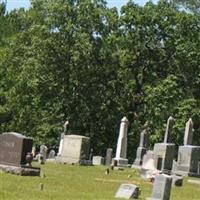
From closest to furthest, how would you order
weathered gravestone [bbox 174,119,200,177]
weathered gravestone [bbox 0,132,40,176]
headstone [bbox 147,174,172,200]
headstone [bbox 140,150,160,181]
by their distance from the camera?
headstone [bbox 147,174,172,200]
weathered gravestone [bbox 0,132,40,176]
headstone [bbox 140,150,160,181]
weathered gravestone [bbox 174,119,200,177]

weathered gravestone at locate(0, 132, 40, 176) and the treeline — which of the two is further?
the treeline


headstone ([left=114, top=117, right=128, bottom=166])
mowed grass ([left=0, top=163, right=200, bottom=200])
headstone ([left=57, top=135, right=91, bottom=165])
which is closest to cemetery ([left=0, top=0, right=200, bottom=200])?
headstone ([left=114, top=117, right=128, bottom=166])

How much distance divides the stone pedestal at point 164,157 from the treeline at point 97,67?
50.3 feet

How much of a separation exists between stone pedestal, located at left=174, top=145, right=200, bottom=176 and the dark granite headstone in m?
9.40

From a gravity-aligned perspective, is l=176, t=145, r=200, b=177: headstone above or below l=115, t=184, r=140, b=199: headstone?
above

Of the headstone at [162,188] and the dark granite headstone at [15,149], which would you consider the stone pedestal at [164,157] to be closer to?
the dark granite headstone at [15,149]

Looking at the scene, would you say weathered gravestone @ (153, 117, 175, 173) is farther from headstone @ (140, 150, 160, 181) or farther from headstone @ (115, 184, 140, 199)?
headstone @ (115, 184, 140, 199)

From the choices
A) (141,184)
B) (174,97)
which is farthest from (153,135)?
(141,184)

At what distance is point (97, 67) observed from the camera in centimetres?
4641

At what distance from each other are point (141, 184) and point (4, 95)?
98.9 ft

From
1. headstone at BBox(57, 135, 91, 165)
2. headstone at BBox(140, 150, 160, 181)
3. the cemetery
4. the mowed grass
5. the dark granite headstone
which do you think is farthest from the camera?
the cemetery

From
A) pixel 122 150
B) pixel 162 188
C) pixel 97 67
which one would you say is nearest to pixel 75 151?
pixel 122 150

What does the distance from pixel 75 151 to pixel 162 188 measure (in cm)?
1756

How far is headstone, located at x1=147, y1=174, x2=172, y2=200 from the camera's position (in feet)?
45.9
